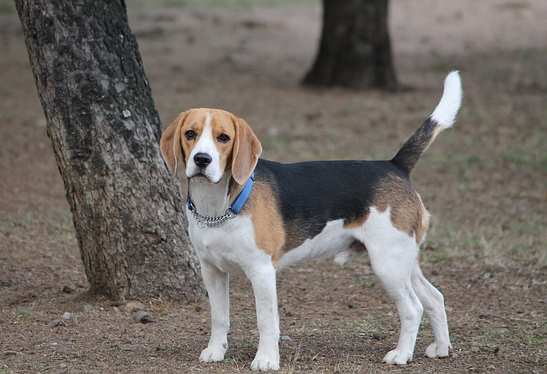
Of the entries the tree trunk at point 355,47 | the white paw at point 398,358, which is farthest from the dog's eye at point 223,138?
the tree trunk at point 355,47

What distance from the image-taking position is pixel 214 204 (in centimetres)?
516

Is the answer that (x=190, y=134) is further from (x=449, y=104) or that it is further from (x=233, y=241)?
(x=449, y=104)

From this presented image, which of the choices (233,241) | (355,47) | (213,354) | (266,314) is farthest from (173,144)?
(355,47)

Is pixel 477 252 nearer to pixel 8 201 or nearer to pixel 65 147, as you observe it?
pixel 65 147

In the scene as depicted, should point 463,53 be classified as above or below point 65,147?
below

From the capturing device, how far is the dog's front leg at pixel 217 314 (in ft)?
18.0

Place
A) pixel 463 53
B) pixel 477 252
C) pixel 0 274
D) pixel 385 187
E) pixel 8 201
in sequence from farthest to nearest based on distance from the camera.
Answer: pixel 463 53, pixel 8 201, pixel 477 252, pixel 0 274, pixel 385 187

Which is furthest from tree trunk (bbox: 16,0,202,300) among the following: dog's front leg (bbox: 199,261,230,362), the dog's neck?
the dog's neck

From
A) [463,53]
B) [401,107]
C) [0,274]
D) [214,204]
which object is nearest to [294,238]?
[214,204]

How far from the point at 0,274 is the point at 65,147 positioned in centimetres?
146

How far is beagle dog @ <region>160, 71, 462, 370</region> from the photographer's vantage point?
505 centimetres

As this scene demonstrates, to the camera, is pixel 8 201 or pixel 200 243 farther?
pixel 8 201

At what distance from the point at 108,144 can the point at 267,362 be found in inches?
73.3

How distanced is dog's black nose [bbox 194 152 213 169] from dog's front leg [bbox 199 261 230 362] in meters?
0.79
